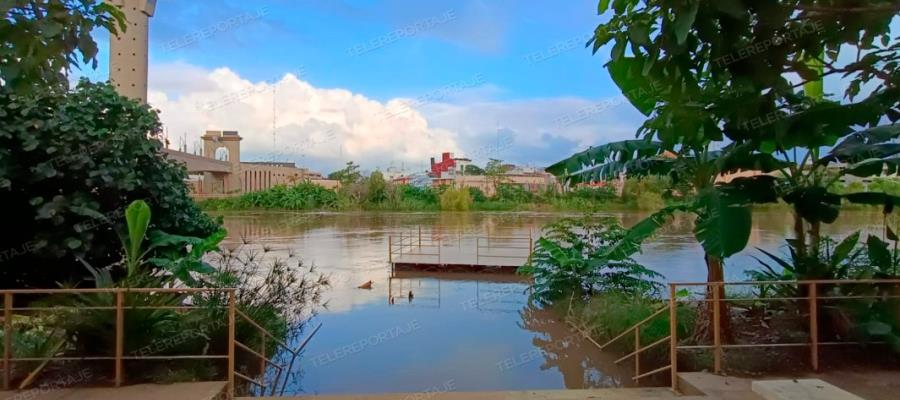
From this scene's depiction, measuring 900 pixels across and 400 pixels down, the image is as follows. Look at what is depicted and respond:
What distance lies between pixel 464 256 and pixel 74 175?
802 cm

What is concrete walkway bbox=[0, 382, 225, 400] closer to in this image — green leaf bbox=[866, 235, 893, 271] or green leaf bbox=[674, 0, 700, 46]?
green leaf bbox=[674, 0, 700, 46]

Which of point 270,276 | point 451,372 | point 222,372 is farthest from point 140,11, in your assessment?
point 451,372

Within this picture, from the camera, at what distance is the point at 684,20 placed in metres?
1.51

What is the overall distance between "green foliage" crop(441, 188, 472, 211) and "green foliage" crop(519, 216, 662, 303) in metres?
21.0

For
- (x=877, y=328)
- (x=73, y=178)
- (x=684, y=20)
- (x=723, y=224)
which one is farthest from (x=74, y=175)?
(x=877, y=328)

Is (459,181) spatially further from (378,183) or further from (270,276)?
(270,276)

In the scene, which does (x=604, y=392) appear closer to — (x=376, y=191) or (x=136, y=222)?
(x=136, y=222)

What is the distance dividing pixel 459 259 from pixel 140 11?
24.5ft

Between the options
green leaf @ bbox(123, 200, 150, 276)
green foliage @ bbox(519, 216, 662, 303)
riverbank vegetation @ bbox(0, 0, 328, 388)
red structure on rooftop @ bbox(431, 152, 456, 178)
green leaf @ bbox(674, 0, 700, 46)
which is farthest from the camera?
red structure on rooftop @ bbox(431, 152, 456, 178)

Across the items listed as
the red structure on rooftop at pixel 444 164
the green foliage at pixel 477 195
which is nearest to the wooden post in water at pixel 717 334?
the green foliage at pixel 477 195

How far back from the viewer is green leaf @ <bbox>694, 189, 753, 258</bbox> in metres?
3.59

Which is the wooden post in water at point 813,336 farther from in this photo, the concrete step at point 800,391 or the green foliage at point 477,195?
the green foliage at point 477,195

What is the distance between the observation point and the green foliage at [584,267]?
6.98 meters

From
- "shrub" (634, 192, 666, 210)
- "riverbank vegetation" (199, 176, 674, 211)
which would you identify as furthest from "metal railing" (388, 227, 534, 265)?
"shrub" (634, 192, 666, 210)
